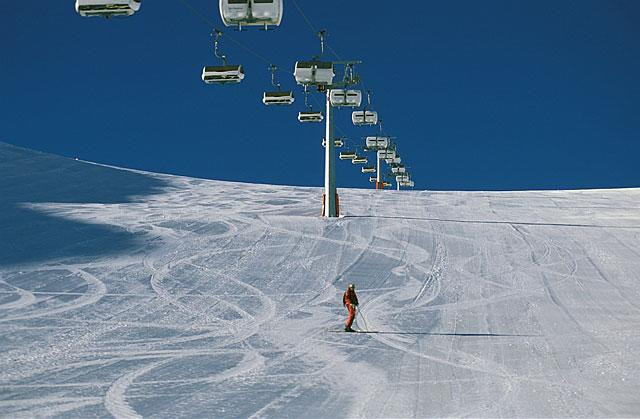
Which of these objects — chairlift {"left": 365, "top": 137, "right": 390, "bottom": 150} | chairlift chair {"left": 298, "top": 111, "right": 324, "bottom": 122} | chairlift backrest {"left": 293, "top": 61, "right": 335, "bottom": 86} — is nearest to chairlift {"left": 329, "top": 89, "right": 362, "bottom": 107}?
chairlift chair {"left": 298, "top": 111, "right": 324, "bottom": 122}

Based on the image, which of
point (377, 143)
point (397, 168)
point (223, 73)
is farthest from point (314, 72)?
point (397, 168)

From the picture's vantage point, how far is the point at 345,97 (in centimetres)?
2281

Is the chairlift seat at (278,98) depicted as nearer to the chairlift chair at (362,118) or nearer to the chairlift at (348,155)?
the chairlift chair at (362,118)

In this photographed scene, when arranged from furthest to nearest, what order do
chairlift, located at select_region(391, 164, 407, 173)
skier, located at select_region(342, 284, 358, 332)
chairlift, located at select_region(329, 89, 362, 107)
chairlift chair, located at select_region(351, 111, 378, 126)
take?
chairlift, located at select_region(391, 164, 407, 173) → chairlift chair, located at select_region(351, 111, 378, 126) → chairlift, located at select_region(329, 89, 362, 107) → skier, located at select_region(342, 284, 358, 332)

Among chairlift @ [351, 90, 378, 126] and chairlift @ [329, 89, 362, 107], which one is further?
chairlift @ [351, 90, 378, 126]

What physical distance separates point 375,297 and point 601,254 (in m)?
7.49

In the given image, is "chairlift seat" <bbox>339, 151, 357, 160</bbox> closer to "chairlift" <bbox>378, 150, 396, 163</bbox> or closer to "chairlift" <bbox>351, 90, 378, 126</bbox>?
"chairlift" <bbox>378, 150, 396, 163</bbox>

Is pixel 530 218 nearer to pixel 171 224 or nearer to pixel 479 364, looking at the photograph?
pixel 171 224

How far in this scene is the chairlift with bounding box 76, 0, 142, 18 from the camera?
→ 11.1 metres

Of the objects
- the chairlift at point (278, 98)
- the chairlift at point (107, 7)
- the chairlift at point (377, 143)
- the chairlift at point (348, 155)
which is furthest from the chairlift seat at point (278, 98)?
the chairlift at point (348, 155)

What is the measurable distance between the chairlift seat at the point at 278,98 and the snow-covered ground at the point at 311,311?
150 inches

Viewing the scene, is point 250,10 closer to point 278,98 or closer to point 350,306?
point 350,306

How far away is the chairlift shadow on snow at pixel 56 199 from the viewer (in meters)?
17.8

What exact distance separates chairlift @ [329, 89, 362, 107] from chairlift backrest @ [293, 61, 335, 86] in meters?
4.54
